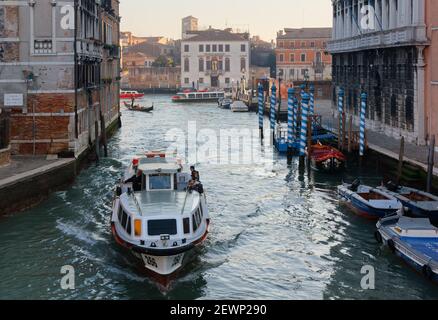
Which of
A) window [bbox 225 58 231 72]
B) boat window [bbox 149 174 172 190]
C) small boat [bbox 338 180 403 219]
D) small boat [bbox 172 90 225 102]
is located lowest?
small boat [bbox 338 180 403 219]

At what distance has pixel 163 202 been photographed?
57.1 feet

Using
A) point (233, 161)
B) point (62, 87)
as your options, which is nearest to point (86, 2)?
point (62, 87)

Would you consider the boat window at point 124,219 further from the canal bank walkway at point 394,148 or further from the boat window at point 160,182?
the canal bank walkway at point 394,148

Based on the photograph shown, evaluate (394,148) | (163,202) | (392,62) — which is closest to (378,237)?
(163,202)

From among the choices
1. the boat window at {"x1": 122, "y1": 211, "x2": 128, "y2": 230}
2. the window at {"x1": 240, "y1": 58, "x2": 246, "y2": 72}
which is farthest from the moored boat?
the window at {"x1": 240, "y1": 58, "x2": 246, "y2": 72}

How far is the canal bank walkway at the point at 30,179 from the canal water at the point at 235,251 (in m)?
0.35

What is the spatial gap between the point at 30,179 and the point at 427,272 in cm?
1229

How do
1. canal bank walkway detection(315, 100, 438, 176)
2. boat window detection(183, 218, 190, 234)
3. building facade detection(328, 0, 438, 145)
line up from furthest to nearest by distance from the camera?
building facade detection(328, 0, 438, 145) < canal bank walkway detection(315, 100, 438, 176) < boat window detection(183, 218, 190, 234)

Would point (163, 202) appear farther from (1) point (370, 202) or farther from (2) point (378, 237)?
(1) point (370, 202)

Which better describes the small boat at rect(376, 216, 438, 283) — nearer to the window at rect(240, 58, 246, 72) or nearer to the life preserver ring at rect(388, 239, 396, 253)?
the life preserver ring at rect(388, 239, 396, 253)

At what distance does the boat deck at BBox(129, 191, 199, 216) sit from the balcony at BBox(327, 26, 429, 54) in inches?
578

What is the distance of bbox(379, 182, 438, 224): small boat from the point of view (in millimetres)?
19531

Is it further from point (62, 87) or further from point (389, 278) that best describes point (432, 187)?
point (62, 87)

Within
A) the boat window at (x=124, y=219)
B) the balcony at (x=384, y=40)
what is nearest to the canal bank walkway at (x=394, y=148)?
the balcony at (x=384, y=40)
